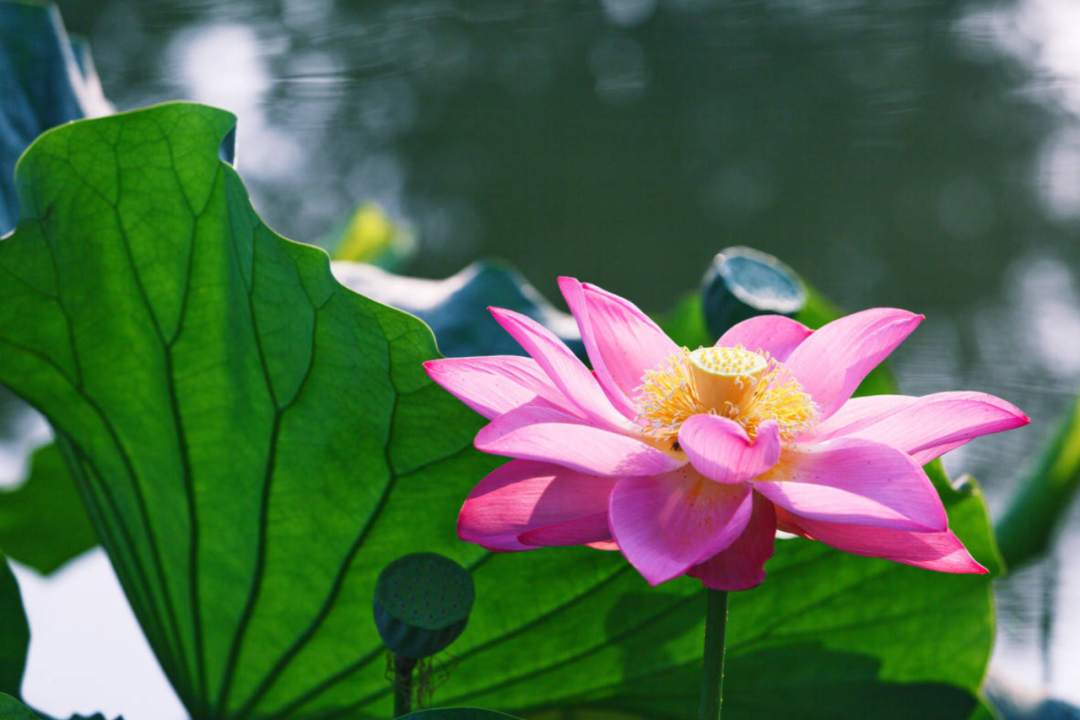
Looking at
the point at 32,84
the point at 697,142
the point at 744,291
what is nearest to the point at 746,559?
the point at 744,291

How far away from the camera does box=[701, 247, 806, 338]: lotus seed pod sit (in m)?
0.29

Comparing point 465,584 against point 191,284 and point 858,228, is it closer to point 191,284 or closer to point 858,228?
point 191,284

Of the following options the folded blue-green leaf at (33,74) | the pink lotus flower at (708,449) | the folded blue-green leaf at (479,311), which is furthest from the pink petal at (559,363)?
the folded blue-green leaf at (33,74)

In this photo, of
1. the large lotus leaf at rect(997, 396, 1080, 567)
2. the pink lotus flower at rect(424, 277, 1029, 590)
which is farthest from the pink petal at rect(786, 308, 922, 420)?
the large lotus leaf at rect(997, 396, 1080, 567)

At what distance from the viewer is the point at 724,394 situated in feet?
0.73

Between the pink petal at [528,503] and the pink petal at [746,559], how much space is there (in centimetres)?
2

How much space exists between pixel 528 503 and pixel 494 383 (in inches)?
1.1

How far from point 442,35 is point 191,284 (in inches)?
51.4

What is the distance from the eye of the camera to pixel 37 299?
0.27 meters

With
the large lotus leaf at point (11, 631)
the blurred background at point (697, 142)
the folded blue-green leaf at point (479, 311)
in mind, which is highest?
the folded blue-green leaf at point (479, 311)

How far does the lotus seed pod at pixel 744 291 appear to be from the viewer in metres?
0.29

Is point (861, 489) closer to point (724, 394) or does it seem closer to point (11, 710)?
point (724, 394)

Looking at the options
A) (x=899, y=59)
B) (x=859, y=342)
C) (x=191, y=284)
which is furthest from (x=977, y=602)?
(x=899, y=59)

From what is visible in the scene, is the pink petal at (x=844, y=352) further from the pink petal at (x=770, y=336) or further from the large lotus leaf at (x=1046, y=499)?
the large lotus leaf at (x=1046, y=499)
